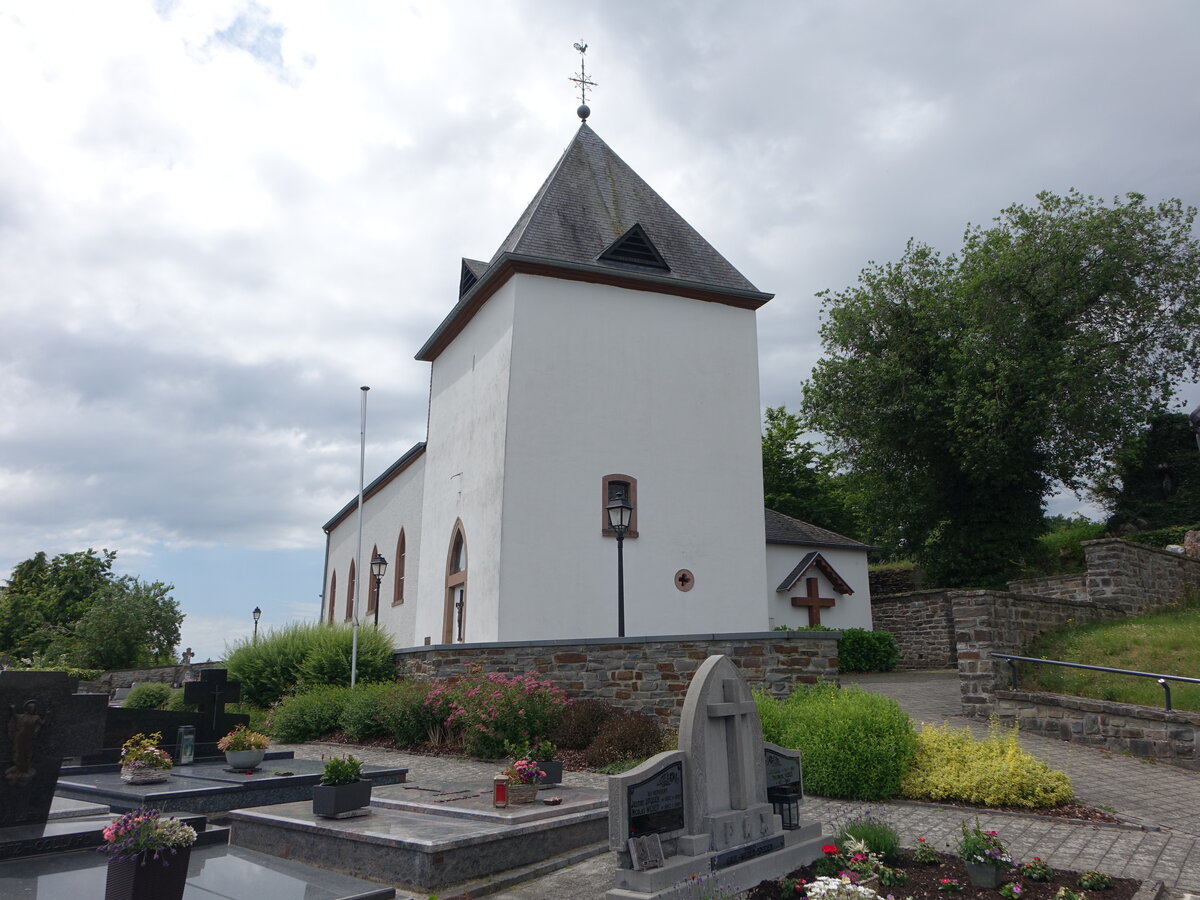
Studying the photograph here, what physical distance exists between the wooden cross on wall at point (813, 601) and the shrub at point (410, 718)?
46.6 ft

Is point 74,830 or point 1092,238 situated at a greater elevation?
point 1092,238

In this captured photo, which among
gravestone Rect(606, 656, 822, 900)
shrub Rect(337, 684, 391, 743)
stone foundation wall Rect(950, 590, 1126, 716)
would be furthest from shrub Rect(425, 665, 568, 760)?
stone foundation wall Rect(950, 590, 1126, 716)

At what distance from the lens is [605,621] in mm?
17766

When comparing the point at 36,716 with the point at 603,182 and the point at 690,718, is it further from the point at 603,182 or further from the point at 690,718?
the point at 603,182

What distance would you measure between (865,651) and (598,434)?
11.0m

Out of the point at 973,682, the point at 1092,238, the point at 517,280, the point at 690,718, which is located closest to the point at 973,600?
the point at 973,682

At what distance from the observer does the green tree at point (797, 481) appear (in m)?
43.9

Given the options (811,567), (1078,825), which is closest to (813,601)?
(811,567)

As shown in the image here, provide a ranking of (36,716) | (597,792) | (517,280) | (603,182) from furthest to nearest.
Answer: (603,182)
(517,280)
(597,792)
(36,716)

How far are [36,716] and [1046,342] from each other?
2771 centimetres

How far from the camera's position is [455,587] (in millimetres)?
20406

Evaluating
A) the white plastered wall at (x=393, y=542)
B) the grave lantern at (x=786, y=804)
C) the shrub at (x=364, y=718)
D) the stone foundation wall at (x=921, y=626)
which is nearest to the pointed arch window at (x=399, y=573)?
the white plastered wall at (x=393, y=542)

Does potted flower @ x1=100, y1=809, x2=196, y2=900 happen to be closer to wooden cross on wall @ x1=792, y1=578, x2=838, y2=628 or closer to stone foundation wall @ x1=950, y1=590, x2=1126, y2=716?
stone foundation wall @ x1=950, y1=590, x2=1126, y2=716

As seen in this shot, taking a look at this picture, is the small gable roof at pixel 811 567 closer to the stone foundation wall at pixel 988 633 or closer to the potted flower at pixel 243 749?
the stone foundation wall at pixel 988 633
